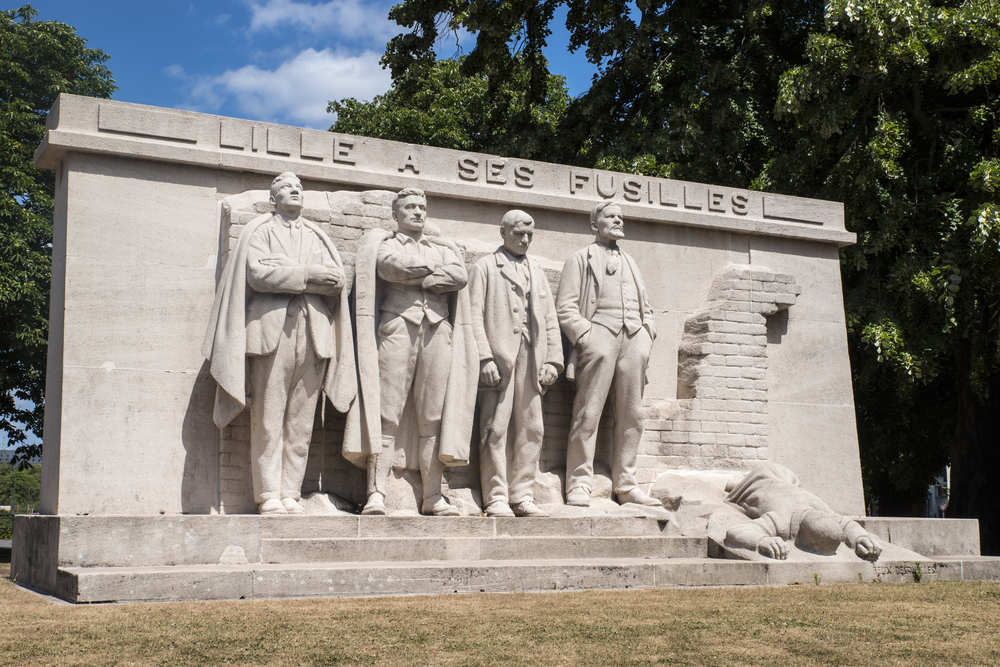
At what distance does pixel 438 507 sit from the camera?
30.0 feet

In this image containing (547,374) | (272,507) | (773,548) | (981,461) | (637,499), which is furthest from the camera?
(981,461)

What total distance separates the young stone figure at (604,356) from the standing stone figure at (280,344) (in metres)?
2.26

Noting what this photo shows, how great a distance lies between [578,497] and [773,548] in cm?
192

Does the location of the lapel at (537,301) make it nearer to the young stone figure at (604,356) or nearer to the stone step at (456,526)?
the young stone figure at (604,356)

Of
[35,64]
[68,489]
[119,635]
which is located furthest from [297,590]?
[35,64]

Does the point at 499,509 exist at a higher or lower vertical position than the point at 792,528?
higher

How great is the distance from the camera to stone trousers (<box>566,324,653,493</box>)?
1005cm

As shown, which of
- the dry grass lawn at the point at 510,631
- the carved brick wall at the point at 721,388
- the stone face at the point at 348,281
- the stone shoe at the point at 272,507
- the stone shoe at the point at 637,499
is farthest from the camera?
the carved brick wall at the point at 721,388

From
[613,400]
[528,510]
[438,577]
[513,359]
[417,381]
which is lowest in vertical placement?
[438,577]

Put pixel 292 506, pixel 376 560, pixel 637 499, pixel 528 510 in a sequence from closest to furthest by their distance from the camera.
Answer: pixel 376 560
pixel 292 506
pixel 528 510
pixel 637 499

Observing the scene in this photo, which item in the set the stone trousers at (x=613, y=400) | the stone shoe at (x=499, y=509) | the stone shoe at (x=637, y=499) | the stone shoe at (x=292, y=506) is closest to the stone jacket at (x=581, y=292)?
the stone trousers at (x=613, y=400)

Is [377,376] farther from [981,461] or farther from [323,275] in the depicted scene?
[981,461]

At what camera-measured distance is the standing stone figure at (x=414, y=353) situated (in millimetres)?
9008

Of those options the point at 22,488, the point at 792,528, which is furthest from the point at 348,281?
the point at 22,488
